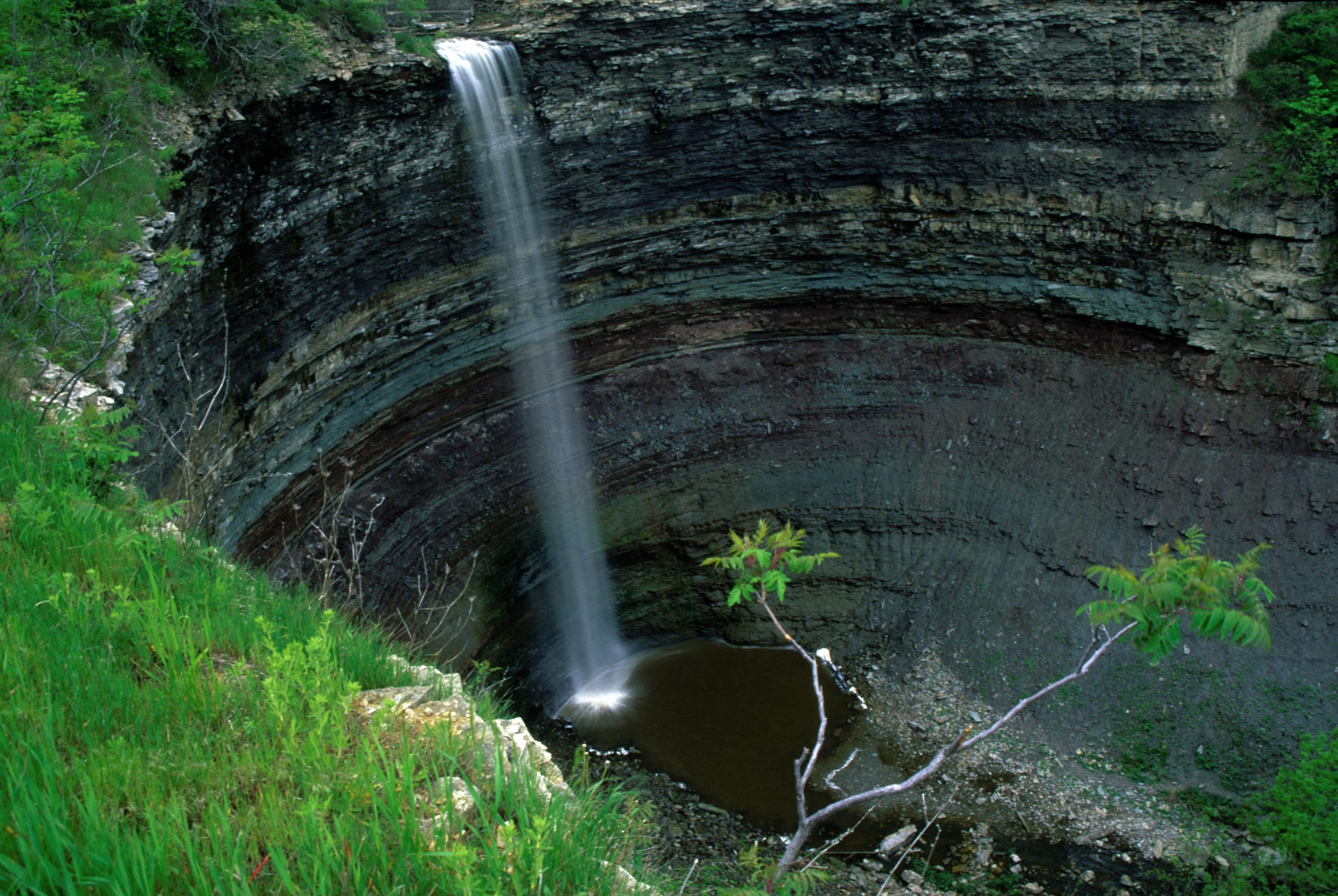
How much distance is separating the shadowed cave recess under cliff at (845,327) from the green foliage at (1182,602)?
26.8ft

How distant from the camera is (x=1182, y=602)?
15.6 ft

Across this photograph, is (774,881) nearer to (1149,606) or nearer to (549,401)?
(1149,606)

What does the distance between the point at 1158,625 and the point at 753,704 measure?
9375 millimetres

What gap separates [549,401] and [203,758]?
40.9ft

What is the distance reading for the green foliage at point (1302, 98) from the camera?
42.1ft

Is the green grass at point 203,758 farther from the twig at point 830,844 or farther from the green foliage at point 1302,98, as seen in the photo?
the green foliage at point 1302,98

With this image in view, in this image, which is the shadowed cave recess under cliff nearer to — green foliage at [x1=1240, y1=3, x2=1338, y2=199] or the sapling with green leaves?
green foliage at [x1=1240, y1=3, x2=1338, y2=199]

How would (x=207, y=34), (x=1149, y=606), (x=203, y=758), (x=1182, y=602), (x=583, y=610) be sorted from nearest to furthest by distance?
Result: 1. (x=203, y=758)
2. (x=1182, y=602)
3. (x=1149, y=606)
4. (x=207, y=34)
5. (x=583, y=610)

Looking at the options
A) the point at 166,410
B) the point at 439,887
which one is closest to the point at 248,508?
the point at 166,410

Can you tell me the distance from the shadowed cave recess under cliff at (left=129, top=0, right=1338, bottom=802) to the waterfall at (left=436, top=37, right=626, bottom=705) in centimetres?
33

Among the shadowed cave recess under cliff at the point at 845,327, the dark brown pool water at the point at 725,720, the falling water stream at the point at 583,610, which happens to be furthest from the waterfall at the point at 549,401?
the dark brown pool water at the point at 725,720

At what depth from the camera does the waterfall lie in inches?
526

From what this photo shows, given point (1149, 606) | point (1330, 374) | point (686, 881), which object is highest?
point (686, 881)

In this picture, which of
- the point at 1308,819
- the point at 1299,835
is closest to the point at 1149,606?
the point at 1299,835
